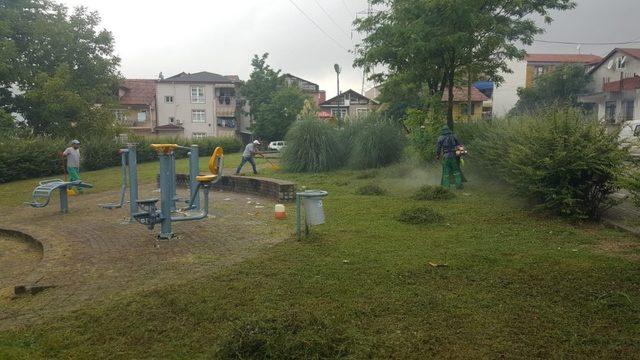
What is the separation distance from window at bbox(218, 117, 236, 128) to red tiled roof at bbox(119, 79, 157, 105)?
7.87 m

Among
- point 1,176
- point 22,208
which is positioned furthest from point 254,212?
point 1,176

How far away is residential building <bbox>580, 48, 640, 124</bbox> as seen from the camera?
3589 centimetres

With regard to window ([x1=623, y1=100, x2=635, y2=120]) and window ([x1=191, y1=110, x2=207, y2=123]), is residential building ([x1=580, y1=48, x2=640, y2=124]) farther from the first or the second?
window ([x1=191, y1=110, x2=207, y2=123])

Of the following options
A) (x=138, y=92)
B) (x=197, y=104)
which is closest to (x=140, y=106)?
(x=138, y=92)

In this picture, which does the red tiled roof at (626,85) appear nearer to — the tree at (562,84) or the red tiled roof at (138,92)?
the tree at (562,84)

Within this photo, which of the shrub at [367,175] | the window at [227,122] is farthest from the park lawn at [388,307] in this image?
the window at [227,122]

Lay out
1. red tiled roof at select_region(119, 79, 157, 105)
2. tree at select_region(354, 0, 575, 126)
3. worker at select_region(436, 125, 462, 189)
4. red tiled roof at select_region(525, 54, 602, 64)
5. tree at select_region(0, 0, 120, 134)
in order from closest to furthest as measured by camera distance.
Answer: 1. worker at select_region(436, 125, 462, 189)
2. tree at select_region(354, 0, 575, 126)
3. tree at select_region(0, 0, 120, 134)
4. red tiled roof at select_region(119, 79, 157, 105)
5. red tiled roof at select_region(525, 54, 602, 64)

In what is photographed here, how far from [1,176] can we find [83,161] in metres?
4.83

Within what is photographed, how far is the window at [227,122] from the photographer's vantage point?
58.5 metres

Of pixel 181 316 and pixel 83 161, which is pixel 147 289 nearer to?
pixel 181 316

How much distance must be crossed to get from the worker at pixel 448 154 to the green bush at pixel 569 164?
2.93 m

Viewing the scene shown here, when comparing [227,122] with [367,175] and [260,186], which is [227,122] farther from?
[260,186]

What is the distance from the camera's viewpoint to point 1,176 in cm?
1989

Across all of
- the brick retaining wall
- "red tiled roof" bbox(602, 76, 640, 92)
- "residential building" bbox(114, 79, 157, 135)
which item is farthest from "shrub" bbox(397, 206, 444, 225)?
"residential building" bbox(114, 79, 157, 135)
